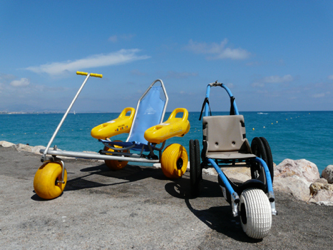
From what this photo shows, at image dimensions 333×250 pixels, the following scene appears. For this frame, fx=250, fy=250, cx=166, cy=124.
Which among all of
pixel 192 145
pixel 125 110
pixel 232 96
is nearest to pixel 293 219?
pixel 192 145

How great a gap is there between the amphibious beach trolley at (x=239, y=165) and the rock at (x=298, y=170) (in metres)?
3.52

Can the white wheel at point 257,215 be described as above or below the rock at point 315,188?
above

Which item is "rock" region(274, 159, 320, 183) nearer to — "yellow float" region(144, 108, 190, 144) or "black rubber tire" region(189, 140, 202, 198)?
"yellow float" region(144, 108, 190, 144)

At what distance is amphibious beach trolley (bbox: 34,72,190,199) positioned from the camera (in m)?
3.83

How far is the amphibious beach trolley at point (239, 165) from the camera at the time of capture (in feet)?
8.67

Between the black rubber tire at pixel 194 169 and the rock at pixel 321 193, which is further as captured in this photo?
the rock at pixel 321 193

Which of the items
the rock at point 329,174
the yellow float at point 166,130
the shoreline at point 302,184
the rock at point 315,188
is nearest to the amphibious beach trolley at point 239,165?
the yellow float at point 166,130

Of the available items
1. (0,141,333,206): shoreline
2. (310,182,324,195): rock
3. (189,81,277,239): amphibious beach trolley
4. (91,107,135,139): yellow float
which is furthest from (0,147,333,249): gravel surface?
(310,182,324,195): rock

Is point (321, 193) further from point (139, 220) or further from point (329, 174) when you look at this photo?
point (139, 220)

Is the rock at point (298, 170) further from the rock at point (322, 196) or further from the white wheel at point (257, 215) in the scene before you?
the white wheel at point (257, 215)

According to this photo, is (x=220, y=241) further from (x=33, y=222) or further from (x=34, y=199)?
(x=34, y=199)

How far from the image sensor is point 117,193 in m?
4.28

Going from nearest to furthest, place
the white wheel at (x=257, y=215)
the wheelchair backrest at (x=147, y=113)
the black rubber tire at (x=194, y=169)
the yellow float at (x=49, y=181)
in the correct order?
the white wheel at (x=257, y=215) → the yellow float at (x=49, y=181) → the black rubber tire at (x=194, y=169) → the wheelchair backrest at (x=147, y=113)

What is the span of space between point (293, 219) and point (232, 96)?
265cm
